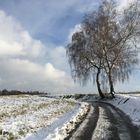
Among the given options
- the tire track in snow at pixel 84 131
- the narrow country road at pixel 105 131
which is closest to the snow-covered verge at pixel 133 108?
the narrow country road at pixel 105 131

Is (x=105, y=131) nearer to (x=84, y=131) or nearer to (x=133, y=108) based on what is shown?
(x=84, y=131)

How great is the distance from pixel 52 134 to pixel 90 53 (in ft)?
114

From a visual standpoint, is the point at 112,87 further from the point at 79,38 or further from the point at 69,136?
the point at 69,136

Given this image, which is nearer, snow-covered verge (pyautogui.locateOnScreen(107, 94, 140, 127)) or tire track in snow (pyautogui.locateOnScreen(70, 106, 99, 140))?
tire track in snow (pyautogui.locateOnScreen(70, 106, 99, 140))

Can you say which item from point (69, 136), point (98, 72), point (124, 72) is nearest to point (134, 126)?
point (69, 136)

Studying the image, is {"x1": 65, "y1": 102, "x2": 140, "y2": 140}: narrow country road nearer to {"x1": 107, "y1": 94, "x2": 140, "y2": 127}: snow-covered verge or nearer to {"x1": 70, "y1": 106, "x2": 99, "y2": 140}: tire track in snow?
{"x1": 70, "y1": 106, "x2": 99, "y2": 140}: tire track in snow

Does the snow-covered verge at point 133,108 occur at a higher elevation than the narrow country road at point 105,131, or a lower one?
higher

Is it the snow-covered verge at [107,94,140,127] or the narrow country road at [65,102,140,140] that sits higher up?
→ the snow-covered verge at [107,94,140,127]

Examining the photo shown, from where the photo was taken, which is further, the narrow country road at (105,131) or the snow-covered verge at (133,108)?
the snow-covered verge at (133,108)

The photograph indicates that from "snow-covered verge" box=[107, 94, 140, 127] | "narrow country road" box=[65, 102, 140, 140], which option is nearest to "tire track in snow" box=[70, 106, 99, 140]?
"narrow country road" box=[65, 102, 140, 140]

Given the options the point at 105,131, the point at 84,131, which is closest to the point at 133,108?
the point at 105,131

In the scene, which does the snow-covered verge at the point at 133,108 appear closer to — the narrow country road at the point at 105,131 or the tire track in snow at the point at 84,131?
the narrow country road at the point at 105,131

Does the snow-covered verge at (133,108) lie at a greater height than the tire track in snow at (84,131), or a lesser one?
greater

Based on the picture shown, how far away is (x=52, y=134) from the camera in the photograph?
15258 millimetres
